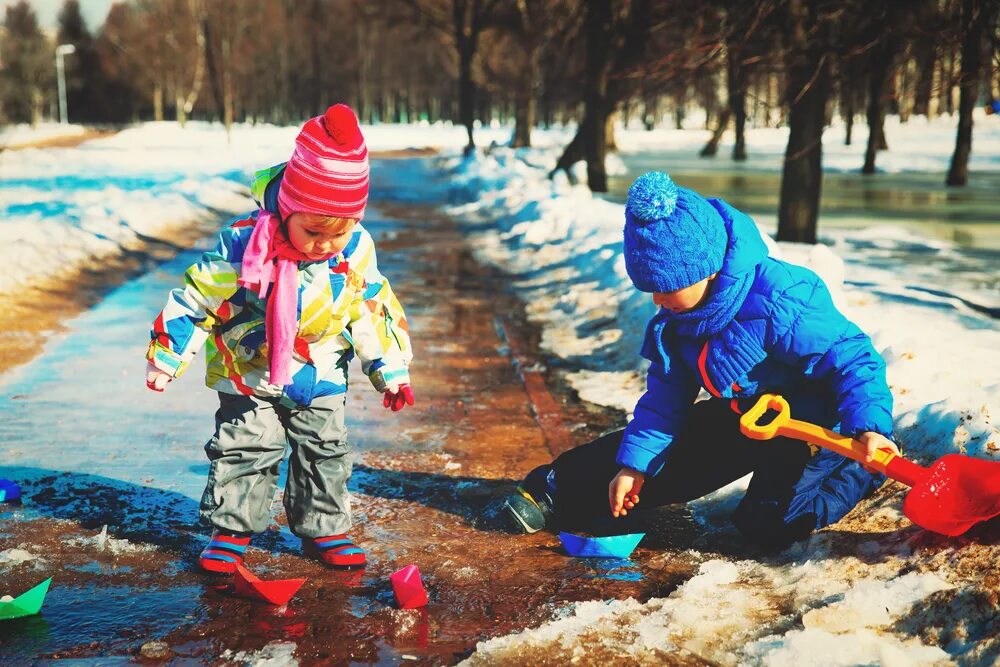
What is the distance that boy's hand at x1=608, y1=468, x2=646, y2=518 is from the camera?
10.9 ft

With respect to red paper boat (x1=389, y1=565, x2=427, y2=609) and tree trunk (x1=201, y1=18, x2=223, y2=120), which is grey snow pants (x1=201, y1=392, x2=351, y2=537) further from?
tree trunk (x1=201, y1=18, x2=223, y2=120)

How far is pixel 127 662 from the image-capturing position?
104 inches

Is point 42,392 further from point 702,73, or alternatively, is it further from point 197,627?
point 702,73

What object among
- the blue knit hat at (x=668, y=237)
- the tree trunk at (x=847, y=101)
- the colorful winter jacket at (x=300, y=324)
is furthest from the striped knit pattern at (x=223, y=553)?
the tree trunk at (x=847, y=101)

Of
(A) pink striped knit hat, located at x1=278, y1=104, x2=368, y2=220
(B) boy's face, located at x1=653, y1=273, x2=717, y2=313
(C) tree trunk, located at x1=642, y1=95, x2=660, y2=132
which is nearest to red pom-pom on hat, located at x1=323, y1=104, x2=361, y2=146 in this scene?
(A) pink striped knit hat, located at x1=278, y1=104, x2=368, y2=220

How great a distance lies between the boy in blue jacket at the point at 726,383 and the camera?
2965 mm

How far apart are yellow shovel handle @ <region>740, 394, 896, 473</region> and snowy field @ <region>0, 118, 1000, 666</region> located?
1.05 ft

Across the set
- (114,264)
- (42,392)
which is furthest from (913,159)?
(42,392)

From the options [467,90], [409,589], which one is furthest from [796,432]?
[467,90]

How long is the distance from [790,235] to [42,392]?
7.61 m

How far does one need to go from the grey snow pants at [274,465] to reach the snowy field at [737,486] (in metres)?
0.87

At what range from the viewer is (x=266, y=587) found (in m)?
2.96

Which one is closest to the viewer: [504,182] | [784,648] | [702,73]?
[784,648]

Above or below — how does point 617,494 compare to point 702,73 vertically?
below
